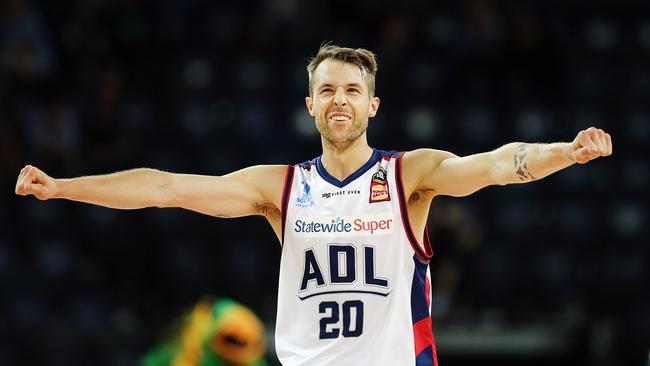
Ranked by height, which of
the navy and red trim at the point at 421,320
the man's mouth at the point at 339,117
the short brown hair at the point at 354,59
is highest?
the short brown hair at the point at 354,59

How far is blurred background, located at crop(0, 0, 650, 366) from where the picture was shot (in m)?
13.4

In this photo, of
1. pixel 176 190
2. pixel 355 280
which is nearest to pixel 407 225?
pixel 355 280

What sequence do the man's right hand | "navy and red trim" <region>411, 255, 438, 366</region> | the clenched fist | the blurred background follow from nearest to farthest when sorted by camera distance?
the clenched fist
the man's right hand
"navy and red trim" <region>411, 255, 438, 366</region>
the blurred background

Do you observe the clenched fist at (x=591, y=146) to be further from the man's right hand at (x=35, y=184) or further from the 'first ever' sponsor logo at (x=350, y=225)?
the man's right hand at (x=35, y=184)

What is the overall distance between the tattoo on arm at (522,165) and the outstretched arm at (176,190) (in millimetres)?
1537

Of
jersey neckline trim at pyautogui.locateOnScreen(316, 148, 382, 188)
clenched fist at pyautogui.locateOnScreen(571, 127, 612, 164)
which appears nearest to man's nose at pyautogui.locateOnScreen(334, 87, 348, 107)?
jersey neckline trim at pyautogui.locateOnScreen(316, 148, 382, 188)

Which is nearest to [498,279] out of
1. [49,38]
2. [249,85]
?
[249,85]

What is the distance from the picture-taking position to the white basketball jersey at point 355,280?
6301 millimetres

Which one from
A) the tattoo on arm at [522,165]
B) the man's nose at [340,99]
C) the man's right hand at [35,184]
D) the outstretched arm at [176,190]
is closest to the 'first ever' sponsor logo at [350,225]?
the outstretched arm at [176,190]

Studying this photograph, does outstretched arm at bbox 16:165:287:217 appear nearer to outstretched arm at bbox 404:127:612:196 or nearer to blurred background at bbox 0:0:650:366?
outstretched arm at bbox 404:127:612:196

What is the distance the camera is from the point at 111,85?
15.2 m

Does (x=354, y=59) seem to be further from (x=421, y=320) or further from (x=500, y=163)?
(x=421, y=320)

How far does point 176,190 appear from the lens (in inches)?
262

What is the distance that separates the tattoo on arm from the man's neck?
3.44 ft
